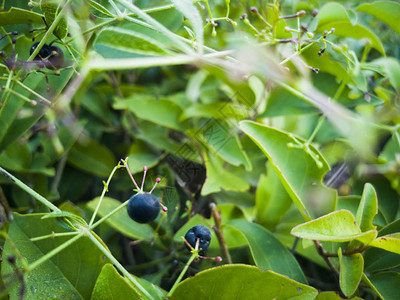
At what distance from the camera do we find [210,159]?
990 mm

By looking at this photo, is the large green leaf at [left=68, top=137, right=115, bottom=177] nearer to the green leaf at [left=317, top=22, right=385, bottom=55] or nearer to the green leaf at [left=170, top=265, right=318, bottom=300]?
the green leaf at [left=170, top=265, right=318, bottom=300]

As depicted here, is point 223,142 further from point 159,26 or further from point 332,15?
Result: point 159,26

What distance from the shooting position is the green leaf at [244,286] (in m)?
0.65

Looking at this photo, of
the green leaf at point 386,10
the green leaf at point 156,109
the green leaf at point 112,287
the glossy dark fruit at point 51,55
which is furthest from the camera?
the green leaf at point 156,109

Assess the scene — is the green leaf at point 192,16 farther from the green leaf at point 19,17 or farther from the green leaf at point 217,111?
the green leaf at point 217,111

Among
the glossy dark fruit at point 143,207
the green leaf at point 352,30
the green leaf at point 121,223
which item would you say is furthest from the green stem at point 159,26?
the green leaf at point 352,30

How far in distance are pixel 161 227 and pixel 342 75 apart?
1.94 feet

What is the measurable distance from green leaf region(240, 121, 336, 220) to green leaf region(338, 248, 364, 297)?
110mm

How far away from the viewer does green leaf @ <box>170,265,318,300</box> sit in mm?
649

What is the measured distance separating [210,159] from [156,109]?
24cm

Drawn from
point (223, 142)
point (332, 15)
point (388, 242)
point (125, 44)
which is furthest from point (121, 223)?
point (332, 15)

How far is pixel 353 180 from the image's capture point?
102cm

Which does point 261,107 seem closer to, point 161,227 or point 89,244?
point 161,227

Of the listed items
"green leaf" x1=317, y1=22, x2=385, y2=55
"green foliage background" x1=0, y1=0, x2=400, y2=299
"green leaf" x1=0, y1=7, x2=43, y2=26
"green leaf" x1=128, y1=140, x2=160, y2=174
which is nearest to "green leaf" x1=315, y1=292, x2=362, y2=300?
"green foliage background" x1=0, y1=0, x2=400, y2=299
